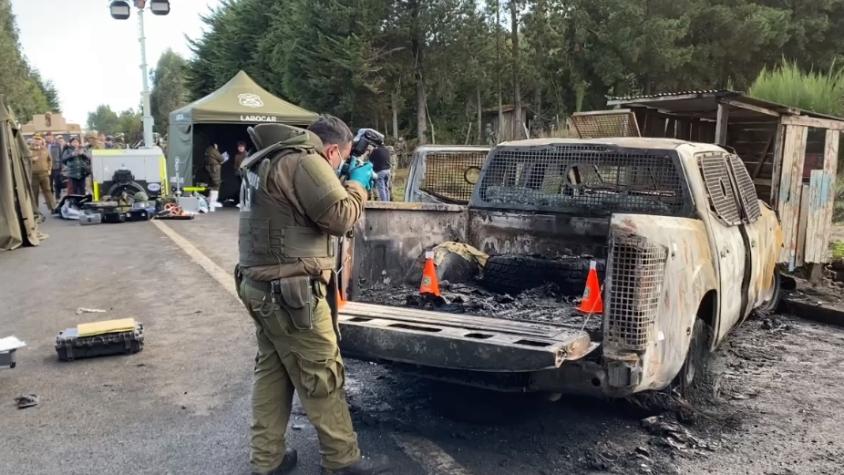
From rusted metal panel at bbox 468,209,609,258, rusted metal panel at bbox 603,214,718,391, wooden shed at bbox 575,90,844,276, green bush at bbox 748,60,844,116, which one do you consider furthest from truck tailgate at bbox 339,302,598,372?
green bush at bbox 748,60,844,116

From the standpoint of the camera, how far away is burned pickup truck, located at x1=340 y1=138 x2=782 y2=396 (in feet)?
10.7

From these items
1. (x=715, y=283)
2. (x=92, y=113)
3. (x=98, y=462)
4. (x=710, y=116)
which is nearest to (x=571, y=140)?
(x=715, y=283)

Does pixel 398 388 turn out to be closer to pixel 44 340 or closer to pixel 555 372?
pixel 555 372

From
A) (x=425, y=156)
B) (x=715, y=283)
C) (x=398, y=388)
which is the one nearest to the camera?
(x=715, y=283)

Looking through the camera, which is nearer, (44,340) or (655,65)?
(44,340)

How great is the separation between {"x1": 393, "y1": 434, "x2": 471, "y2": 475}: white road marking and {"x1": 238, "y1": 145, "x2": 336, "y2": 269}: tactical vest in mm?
1117

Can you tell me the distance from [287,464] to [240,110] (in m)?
14.2

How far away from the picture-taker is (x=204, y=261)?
30.2 feet

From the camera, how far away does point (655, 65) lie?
892 inches

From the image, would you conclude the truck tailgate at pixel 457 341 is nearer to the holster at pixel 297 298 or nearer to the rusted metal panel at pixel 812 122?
the holster at pixel 297 298

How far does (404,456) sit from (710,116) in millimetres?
7706

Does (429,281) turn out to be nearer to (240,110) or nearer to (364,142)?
(364,142)

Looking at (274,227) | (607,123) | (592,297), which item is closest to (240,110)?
(607,123)

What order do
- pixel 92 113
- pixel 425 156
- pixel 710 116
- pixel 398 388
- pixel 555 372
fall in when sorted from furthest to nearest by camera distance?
pixel 92 113 < pixel 710 116 < pixel 425 156 < pixel 398 388 < pixel 555 372
